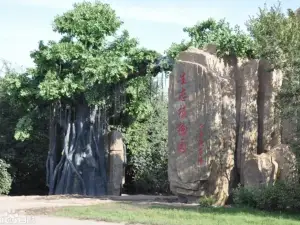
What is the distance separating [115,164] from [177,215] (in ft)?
31.0

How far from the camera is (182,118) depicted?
13.5 metres

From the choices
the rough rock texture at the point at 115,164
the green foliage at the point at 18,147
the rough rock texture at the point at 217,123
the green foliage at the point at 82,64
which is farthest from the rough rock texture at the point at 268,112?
the green foliage at the point at 18,147

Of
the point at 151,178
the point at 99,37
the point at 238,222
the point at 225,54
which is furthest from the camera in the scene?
the point at 151,178

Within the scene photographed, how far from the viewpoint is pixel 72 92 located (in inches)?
677

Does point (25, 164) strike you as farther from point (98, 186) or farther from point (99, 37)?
point (99, 37)

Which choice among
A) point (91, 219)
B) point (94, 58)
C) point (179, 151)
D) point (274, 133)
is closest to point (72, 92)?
point (94, 58)

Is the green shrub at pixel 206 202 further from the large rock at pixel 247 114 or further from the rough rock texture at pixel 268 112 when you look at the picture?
the rough rock texture at pixel 268 112

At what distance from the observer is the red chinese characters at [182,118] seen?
43.9ft

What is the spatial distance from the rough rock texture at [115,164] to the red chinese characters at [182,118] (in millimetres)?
6044

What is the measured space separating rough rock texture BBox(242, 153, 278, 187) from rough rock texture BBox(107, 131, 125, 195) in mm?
7009

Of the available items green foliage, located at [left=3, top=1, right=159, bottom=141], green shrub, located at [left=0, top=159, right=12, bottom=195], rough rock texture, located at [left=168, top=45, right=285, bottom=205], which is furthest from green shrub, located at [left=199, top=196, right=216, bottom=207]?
green shrub, located at [left=0, top=159, right=12, bottom=195]

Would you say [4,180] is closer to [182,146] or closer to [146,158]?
[146,158]

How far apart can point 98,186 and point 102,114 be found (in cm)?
268

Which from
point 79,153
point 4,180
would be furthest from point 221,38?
point 4,180
